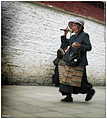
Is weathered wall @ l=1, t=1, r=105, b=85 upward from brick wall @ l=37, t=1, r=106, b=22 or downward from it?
downward

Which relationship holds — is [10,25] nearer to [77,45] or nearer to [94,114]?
[77,45]

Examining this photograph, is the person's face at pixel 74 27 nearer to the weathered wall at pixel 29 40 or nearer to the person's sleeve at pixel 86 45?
the person's sleeve at pixel 86 45

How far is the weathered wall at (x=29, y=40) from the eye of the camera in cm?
709

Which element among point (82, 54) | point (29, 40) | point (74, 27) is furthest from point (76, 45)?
point (29, 40)

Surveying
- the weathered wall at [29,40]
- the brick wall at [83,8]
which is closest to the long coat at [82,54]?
the weathered wall at [29,40]

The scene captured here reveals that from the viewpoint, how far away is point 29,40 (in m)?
7.60

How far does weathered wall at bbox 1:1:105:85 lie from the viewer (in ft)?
23.3

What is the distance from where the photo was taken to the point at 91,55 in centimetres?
955

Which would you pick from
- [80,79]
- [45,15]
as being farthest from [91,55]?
[80,79]

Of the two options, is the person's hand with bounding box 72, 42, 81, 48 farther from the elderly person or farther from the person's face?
the person's face

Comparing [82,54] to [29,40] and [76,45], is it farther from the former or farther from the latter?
[29,40]

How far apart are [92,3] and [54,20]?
199cm

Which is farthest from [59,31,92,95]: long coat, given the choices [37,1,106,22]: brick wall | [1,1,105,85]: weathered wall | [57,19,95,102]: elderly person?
[37,1,106,22]: brick wall

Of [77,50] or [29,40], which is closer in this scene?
[77,50]
